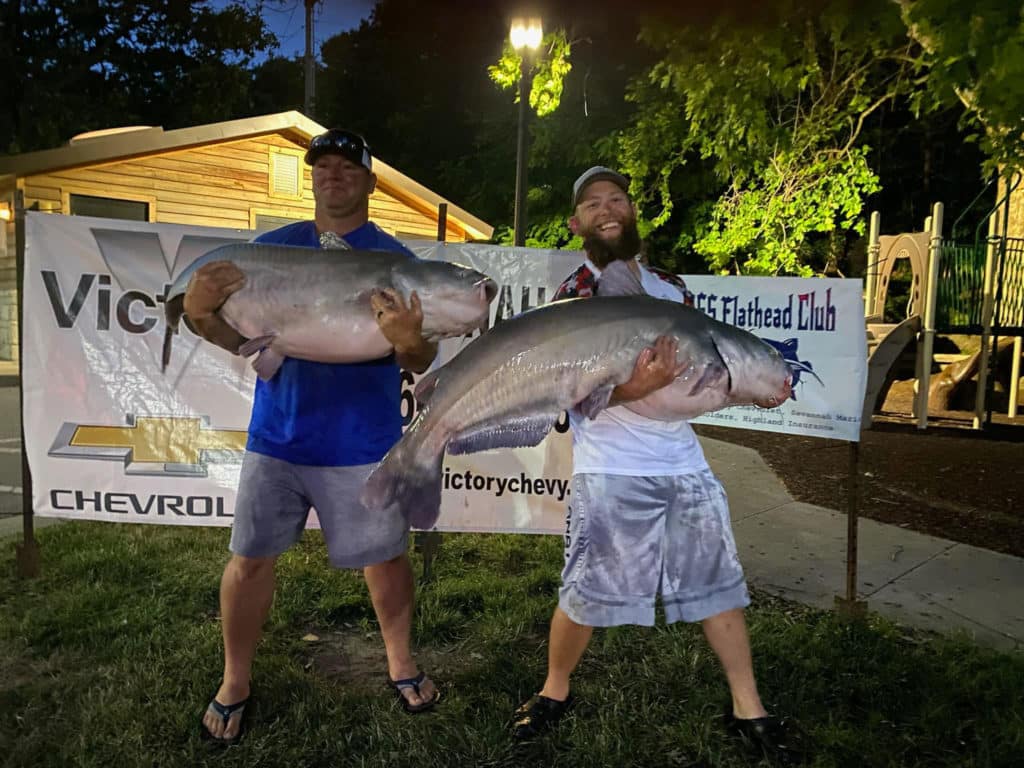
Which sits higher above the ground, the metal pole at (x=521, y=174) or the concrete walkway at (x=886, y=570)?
the metal pole at (x=521, y=174)

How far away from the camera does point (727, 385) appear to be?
2.21m

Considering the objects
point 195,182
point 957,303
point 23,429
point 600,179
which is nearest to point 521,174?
point 600,179

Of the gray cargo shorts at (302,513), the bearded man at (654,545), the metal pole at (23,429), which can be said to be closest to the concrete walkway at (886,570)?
the metal pole at (23,429)

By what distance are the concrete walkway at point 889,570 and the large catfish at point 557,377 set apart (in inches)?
82.6

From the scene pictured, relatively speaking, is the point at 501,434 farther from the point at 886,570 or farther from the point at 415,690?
the point at 886,570

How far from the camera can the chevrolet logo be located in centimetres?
382

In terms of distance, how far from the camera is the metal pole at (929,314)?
895 cm

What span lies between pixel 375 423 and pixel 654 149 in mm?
12471

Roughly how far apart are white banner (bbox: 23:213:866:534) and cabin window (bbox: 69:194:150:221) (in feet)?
27.7

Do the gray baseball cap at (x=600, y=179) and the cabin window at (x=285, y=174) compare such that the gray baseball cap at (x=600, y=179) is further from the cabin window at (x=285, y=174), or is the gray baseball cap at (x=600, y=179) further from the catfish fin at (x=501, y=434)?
the cabin window at (x=285, y=174)

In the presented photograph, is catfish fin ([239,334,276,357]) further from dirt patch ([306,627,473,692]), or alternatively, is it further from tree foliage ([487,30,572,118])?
tree foliage ([487,30,572,118])

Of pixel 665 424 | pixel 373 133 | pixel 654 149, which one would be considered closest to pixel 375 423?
pixel 665 424

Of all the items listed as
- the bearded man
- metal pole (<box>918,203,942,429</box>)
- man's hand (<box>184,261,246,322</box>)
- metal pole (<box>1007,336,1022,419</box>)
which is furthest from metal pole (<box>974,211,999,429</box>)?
man's hand (<box>184,261,246,322</box>)

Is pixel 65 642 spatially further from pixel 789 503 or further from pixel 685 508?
pixel 789 503
